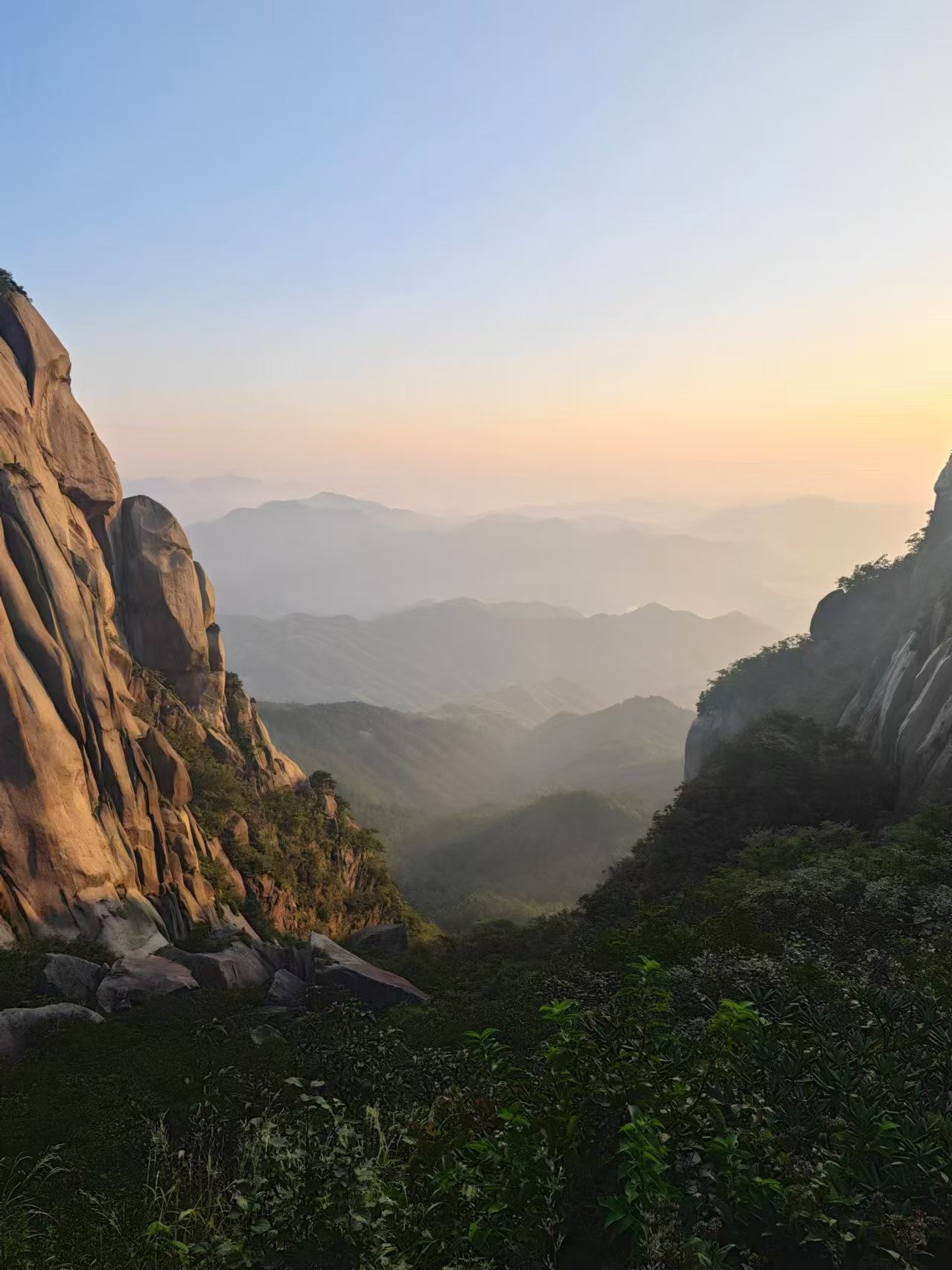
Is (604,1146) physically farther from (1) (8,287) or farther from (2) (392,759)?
(2) (392,759)

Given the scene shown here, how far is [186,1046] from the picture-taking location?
19.1m

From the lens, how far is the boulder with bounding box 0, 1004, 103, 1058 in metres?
18.7

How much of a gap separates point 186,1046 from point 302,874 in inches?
1133

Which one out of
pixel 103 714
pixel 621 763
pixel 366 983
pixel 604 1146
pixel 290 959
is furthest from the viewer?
pixel 621 763

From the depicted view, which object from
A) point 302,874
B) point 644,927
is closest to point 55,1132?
point 644,927

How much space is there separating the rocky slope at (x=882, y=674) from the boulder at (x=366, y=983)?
20.4 metres

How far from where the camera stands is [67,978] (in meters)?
22.7

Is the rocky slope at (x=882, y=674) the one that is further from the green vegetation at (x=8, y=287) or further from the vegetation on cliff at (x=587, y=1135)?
the green vegetation at (x=8, y=287)

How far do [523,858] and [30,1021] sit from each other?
86.5 m

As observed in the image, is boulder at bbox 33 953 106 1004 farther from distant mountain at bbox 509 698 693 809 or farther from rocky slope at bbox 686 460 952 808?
distant mountain at bbox 509 698 693 809

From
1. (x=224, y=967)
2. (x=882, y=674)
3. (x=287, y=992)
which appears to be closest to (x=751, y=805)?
(x=882, y=674)

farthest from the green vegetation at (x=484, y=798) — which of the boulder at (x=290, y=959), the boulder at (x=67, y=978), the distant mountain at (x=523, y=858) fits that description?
the boulder at (x=67, y=978)

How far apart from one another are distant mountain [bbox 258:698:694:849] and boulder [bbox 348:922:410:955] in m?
87.3

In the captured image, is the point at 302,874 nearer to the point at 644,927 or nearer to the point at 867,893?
the point at 644,927
